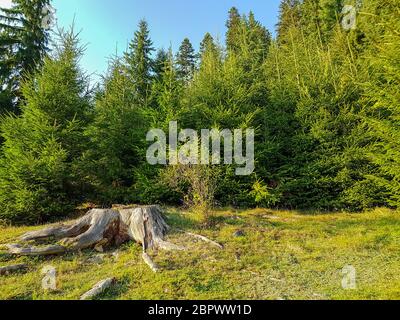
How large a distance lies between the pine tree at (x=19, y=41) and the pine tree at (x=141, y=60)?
5.72m

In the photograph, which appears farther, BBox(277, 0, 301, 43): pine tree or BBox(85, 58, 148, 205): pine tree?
BBox(277, 0, 301, 43): pine tree

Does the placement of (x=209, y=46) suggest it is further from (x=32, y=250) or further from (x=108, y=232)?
(x=32, y=250)

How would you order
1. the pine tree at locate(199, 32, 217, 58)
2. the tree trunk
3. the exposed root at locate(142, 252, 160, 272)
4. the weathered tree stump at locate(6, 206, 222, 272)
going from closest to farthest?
the exposed root at locate(142, 252, 160, 272) < the weathered tree stump at locate(6, 206, 222, 272) < the tree trunk < the pine tree at locate(199, 32, 217, 58)

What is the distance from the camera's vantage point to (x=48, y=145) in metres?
10.5

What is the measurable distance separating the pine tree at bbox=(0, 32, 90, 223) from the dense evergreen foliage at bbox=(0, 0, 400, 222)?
0.12ft

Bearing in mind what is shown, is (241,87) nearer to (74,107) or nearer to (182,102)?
(182,102)

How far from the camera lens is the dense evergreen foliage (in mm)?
10477

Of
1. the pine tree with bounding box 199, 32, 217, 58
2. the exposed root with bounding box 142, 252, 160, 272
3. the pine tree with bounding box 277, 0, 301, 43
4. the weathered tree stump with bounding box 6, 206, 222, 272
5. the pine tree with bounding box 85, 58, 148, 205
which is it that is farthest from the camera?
the pine tree with bounding box 277, 0, 301, 43

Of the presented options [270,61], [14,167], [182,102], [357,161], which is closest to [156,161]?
[182,102]

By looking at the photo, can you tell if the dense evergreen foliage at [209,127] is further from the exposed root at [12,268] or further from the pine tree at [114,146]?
the exposed root at [12,268]

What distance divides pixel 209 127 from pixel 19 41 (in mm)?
14849

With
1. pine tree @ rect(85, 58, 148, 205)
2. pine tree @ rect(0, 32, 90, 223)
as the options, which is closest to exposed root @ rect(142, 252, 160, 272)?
pine tree @ rect(0, 32, 90, 223)

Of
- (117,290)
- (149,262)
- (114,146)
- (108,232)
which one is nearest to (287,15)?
(114,146)

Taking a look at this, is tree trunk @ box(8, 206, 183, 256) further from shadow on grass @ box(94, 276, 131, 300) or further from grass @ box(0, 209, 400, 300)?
shadow on grass @ box(94, 276, 131, 300)
